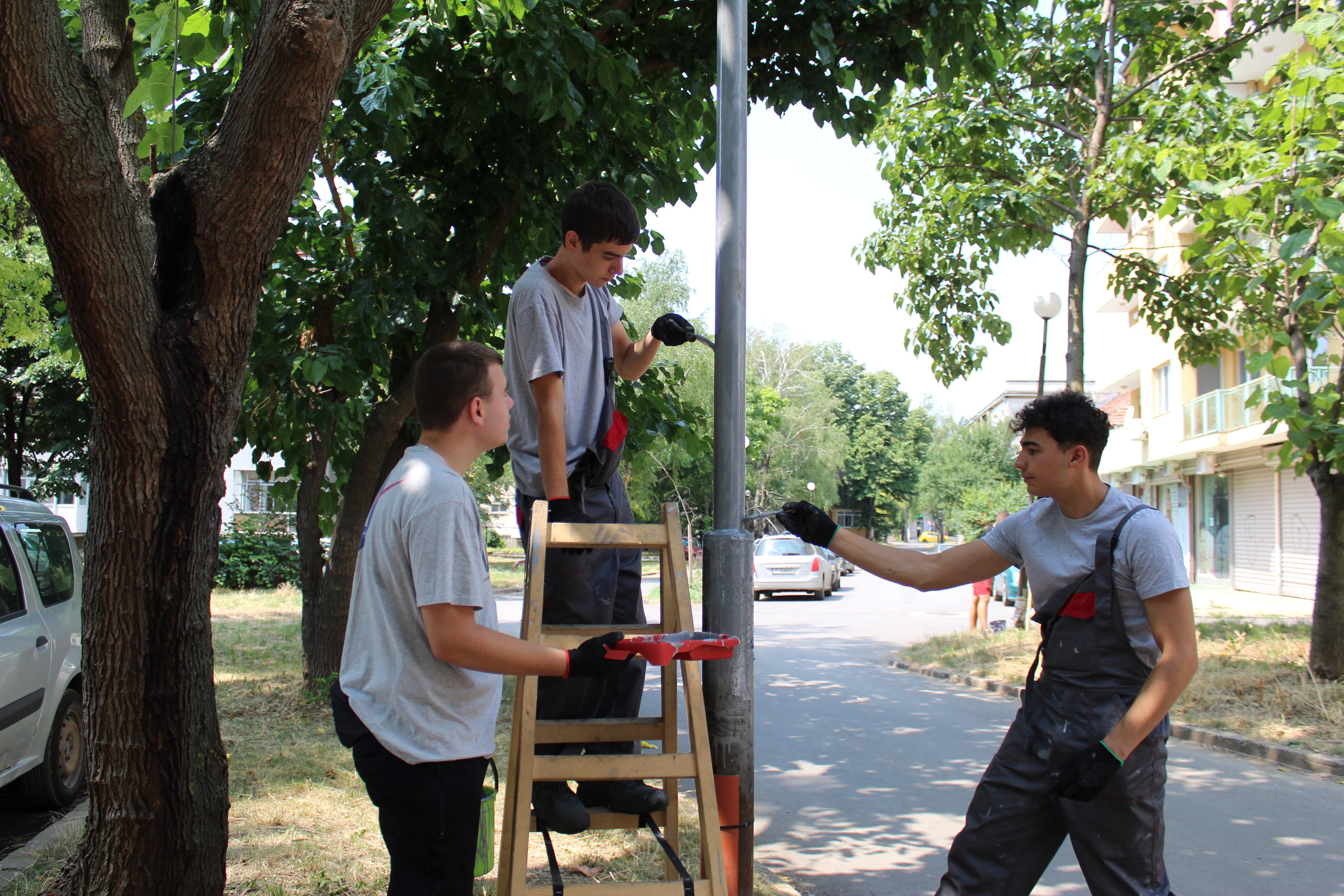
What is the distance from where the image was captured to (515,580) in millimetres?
29375

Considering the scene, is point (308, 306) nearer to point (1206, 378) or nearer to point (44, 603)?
point (44, 603)

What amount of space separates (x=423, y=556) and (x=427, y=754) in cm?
47

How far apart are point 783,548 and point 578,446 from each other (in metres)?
22.9

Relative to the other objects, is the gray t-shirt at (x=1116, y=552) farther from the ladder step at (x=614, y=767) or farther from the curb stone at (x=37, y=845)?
the curb stone at (x=37, y=845)

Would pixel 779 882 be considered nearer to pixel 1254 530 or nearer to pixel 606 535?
pixel 606 535

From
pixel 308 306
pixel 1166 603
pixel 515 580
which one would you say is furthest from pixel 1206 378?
pixel 1166 603

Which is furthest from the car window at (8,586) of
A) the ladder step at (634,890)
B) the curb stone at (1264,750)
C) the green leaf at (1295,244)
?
the green leaf at (1295,244)

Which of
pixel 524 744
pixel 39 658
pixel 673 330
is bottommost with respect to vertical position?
pixel 39 658

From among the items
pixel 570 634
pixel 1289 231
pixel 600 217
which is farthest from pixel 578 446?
pixel 1289 231

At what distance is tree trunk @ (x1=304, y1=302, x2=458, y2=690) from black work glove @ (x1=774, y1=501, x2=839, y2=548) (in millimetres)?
4825

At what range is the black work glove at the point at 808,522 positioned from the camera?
3.28m

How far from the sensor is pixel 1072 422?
3203mm

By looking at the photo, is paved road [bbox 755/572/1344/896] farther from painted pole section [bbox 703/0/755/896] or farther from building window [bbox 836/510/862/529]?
building window [bbox 836/510/862/529]

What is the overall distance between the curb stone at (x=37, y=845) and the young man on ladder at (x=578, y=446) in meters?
2.21
